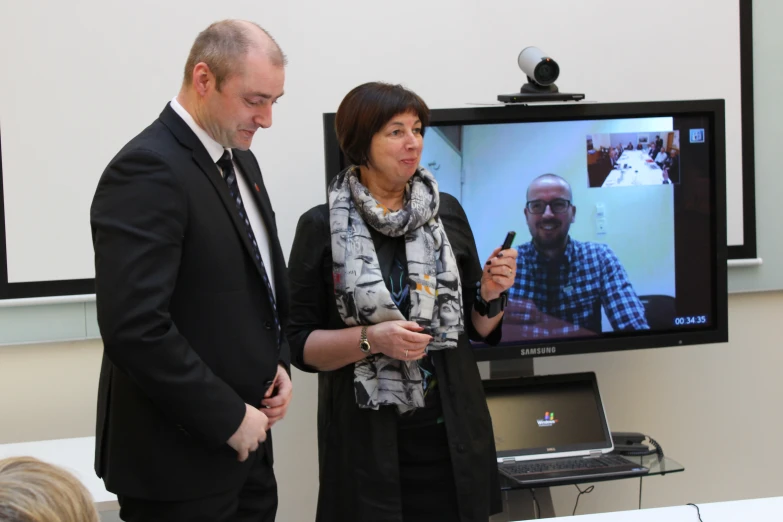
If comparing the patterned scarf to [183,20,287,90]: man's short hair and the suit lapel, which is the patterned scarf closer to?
the suit lapel

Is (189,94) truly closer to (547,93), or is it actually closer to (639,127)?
(547,93)

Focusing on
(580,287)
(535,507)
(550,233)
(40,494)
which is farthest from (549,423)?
A: (40,494)

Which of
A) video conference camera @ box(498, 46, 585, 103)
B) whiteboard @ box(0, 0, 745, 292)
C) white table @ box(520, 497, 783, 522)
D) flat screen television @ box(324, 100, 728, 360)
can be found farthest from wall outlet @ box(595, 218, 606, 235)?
white table @ box(520, 497, 783, 522)

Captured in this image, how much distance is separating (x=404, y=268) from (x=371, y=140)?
1.13ft

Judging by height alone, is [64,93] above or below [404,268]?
above

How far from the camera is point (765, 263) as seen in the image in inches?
135

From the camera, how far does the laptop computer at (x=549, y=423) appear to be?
2.80 metres

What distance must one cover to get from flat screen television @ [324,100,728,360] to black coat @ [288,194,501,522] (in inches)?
20.9

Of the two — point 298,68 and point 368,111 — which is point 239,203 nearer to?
point 368,111

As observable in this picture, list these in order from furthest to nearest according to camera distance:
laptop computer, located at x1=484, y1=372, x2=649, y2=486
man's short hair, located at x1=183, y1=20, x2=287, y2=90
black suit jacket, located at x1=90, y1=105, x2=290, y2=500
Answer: laptop computer, located at x1=484, y1=372, x2=649, y2=486 < man's short hair, located at x1=183, y1=20, x2=287, y2=90 < black suit jacket, located at x1=90, y1=105, x2=290, y2=500

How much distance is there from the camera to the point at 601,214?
2924 mm

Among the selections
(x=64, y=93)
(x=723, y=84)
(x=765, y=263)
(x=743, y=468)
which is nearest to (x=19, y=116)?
(x=64, y=93)

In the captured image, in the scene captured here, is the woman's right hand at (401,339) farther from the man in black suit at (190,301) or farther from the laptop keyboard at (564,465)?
the laptop keyboard at (564,465)

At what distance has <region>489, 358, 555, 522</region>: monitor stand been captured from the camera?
285cm
